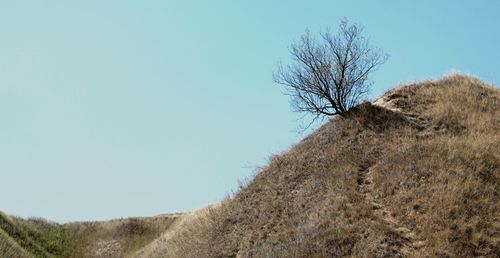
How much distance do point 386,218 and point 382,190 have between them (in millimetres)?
1779

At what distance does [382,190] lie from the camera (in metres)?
21.0

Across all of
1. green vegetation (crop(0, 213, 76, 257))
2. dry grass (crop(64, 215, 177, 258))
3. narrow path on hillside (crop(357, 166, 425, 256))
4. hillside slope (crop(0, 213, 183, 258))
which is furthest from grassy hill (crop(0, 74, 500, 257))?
dry grass (crop(64, 215, 177, 258))

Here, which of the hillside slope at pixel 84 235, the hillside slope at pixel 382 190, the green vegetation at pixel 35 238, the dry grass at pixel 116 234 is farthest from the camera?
the dry grass at pixel 116 234

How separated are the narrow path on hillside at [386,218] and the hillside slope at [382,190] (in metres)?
0.04

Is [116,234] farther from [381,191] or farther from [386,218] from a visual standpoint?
[386,218]

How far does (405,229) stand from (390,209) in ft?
4.46

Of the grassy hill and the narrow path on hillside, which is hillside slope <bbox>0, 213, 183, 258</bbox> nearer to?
the grassy hill

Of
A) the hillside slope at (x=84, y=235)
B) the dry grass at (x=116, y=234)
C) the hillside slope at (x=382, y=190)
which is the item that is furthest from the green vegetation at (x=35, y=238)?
the hillside slope at (x=382, y=190)

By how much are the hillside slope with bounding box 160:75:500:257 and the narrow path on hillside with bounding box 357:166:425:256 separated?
0.04 meters

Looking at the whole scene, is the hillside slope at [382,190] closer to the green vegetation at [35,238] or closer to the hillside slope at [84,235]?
the hillside slope at [84,235]

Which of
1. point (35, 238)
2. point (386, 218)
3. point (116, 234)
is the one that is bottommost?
point (386, 218)

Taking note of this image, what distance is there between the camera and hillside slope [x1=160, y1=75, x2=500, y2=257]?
1823 cm

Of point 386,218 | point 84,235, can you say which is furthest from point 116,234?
point 386,218

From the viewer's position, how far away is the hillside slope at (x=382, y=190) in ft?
59.8
